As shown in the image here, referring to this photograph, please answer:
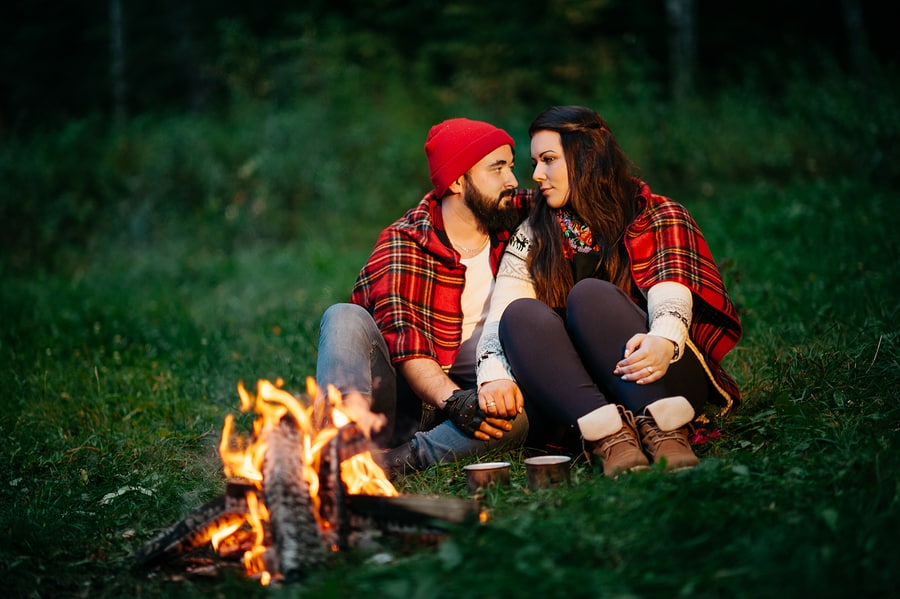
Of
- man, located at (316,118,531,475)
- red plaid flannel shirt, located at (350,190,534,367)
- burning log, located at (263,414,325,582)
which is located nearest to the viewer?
burning log, located at (263,414,325,582)

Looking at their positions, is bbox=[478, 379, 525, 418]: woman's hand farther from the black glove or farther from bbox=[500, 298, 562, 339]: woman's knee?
bbox=[500, 298, 562, 339]: woman's knee

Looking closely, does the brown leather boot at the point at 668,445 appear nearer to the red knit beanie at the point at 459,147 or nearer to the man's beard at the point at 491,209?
the man's beard at the point at 491,209

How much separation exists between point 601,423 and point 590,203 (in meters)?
1.02

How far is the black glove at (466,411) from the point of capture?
356cm

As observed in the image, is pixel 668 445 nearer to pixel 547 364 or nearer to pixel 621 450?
pixel 621 450

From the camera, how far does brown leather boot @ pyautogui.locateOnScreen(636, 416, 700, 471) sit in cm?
308

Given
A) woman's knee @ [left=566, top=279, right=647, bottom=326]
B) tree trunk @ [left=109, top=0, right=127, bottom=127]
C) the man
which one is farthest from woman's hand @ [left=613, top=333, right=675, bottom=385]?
tree trunk @ [left=109, top=0, right=127, bottom=127]

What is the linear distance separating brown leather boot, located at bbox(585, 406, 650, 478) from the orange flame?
0.78m

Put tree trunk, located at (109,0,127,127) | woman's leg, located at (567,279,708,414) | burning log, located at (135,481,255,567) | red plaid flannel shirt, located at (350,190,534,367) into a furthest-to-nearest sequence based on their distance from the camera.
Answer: tree trunk, located at (109,0,127,127) < red plaid flannel shirt, located at (350,190,534,367) < woman's leg, located at (567,279,708,414) < burning log, located at (135,481,255,567)

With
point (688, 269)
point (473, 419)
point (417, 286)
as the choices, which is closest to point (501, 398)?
point (473, 419)

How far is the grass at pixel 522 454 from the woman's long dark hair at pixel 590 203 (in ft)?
2.54

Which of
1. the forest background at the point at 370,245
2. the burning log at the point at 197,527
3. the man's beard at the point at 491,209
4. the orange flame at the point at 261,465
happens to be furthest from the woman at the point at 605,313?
the burning log at the point at 197,527

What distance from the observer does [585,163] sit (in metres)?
3.73

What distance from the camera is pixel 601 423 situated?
10.5ft
